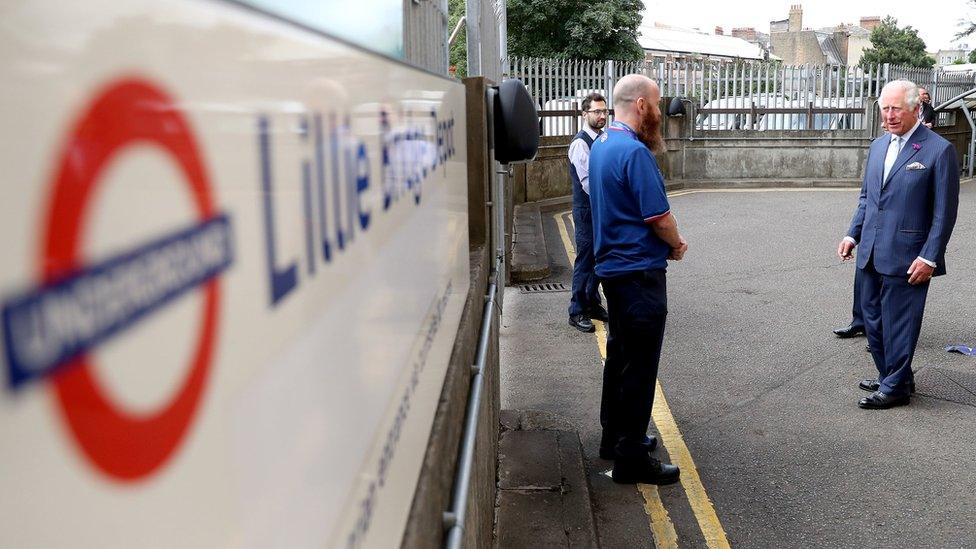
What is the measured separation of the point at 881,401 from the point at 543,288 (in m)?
4.16

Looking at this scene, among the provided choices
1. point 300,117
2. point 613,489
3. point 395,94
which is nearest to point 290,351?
point 300,117

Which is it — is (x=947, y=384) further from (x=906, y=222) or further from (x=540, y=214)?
(x=540, y=214)

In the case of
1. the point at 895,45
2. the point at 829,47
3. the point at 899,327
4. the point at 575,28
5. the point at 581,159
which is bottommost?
the point at 899,327

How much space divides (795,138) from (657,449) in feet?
50.6

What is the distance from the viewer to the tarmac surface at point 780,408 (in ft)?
13.8

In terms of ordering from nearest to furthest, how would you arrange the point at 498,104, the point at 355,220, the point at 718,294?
the point at 355,220 → the point at 498,104 → the point at 718,294

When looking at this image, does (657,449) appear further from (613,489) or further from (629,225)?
(629,225)

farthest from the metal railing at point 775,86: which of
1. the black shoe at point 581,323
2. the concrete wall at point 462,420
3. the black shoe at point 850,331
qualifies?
the concrete wall at point 462,420

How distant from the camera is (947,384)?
5926mm

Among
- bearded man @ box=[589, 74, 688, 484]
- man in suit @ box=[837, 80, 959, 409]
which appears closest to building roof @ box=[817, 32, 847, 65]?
man in suit @ box=[837, 80, 959, 409]

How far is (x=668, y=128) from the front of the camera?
62.4 feet

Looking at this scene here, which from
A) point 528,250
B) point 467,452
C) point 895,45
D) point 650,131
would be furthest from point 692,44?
point 467,452

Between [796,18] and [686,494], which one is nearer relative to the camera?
[686,494]

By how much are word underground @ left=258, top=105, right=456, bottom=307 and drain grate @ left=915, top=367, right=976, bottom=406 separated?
527cm
